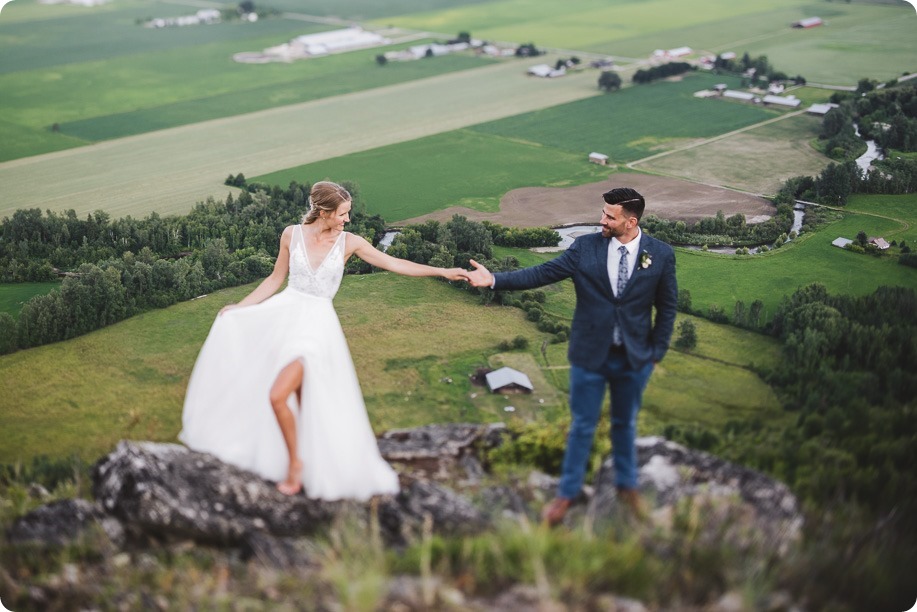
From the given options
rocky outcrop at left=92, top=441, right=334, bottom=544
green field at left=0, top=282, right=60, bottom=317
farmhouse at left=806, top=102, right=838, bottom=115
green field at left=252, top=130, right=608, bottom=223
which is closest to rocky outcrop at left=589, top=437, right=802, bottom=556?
rocky outcrop at left=92, top=441, right=334, bottom=544

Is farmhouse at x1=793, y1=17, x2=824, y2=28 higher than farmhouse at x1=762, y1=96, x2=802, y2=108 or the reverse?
higher

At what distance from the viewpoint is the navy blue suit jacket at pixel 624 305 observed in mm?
10984

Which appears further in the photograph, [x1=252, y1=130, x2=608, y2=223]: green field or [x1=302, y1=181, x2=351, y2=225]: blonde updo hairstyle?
A: [x1=252, y1=130, x2=608, y2=223]: green field

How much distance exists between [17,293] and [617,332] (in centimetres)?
2485

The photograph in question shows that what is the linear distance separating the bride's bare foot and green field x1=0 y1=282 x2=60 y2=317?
2005cm

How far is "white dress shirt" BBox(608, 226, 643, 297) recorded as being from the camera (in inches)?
438

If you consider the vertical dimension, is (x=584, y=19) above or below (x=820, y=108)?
above

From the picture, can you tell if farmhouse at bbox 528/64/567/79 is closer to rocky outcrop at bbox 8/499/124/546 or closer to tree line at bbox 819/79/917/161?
tree line at bbox 819/79/917/161

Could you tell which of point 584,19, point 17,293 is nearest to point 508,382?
point 17,293

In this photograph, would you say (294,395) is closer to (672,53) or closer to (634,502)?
(634,502)

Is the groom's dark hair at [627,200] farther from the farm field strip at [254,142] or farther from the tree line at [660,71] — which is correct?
the tree line at [660,71]

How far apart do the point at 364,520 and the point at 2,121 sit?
52.9m

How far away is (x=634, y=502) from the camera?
1069cm

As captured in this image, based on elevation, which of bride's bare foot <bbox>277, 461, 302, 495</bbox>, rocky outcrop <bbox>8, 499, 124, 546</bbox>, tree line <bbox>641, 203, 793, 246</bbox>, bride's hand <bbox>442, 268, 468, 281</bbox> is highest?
bride's hand <bbox>442, 268, 468, 281</bbox>
